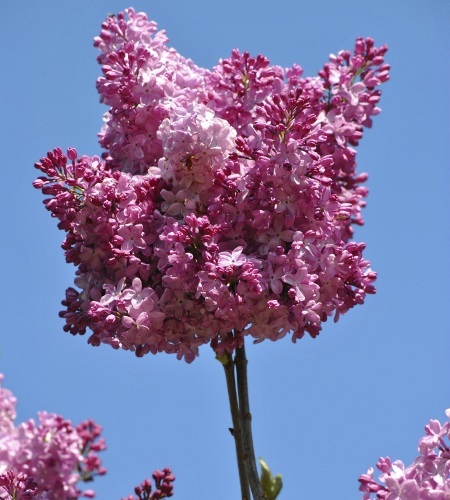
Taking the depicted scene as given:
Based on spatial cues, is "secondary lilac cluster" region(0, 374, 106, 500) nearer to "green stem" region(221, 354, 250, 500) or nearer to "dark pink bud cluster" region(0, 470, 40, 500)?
"dark pink bud cluster" region(0, 470, 40, 500)

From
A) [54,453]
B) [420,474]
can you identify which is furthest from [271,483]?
[54,453]

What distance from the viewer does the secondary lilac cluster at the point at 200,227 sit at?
12.5 feet

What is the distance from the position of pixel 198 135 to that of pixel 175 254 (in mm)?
591

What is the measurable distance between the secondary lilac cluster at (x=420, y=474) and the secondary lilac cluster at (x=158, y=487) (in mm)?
1277

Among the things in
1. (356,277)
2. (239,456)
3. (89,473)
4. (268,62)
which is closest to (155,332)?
(239,456)

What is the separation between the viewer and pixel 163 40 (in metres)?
4.66

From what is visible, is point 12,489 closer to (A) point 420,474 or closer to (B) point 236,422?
(B) point 236,422

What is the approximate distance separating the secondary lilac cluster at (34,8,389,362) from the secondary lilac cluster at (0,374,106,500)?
6.31 feet

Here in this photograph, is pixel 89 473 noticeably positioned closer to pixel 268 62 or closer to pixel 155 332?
pixel 155 332

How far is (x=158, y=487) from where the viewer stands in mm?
4664

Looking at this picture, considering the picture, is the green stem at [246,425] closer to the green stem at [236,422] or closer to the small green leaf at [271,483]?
the green stem at [236,422]

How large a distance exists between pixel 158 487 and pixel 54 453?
1362 mm

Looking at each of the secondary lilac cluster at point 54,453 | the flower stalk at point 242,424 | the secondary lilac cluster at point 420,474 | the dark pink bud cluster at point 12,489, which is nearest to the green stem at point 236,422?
the flower stalk at point 242,424

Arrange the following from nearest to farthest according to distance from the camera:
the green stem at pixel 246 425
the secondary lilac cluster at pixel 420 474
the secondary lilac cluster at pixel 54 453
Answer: the secondary lilac cluster at pixel 420 474
the green stem at pixel 246 425
the secondary lilac cluster at pixel 54 453
